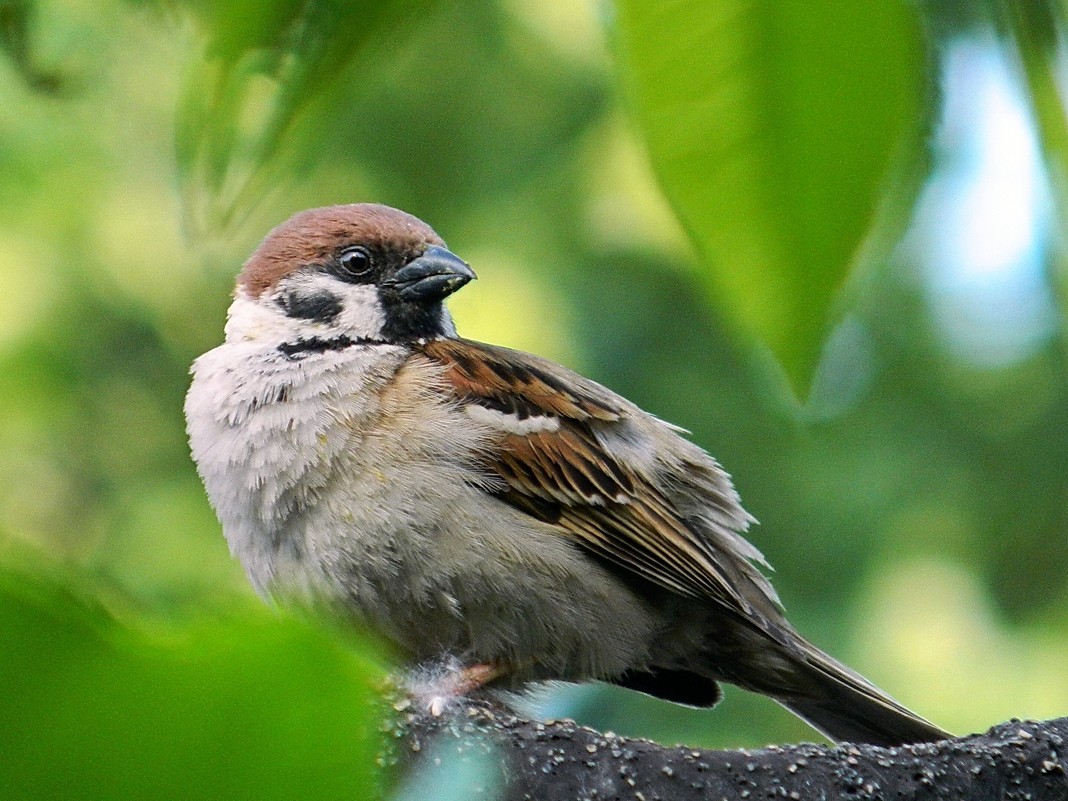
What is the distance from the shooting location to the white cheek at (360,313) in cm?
315

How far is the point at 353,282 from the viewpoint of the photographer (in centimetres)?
324

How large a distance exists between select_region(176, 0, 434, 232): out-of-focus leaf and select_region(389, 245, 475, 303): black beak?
260 cm

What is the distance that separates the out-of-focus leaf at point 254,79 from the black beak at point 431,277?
8.53 ft

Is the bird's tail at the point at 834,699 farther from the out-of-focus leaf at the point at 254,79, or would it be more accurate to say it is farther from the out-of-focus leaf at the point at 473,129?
the out-of-focus leaf at the point at 473,129

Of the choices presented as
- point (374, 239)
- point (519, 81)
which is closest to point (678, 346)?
point (519, 81)

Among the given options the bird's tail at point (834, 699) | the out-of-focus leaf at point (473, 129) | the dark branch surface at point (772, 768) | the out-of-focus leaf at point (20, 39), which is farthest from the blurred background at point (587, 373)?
the out-of-focus leaf at point (20, 39)

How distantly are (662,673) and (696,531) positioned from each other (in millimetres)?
360

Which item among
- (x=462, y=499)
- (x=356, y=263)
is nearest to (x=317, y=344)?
(x=356, y=263)

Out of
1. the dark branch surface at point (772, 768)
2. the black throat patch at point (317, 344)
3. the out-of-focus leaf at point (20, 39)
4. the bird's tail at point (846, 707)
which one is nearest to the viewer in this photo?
the out-of-focus leaf at point (20, 39)

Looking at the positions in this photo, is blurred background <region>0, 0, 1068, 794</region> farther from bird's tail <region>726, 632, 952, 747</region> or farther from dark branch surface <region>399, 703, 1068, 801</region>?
dark branch surface <region>399, 703, 1068, 801</region>

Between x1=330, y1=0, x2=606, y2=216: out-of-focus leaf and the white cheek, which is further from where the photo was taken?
x1=330, y1=0, x2=606, y2=216: out-of-focus leaf

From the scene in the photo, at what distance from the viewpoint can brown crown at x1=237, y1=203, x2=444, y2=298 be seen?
3.26 metres

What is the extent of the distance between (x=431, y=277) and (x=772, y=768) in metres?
1.74

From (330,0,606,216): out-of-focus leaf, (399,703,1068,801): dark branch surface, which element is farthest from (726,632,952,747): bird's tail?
(330,0,606,216): out-of-focus leaf
